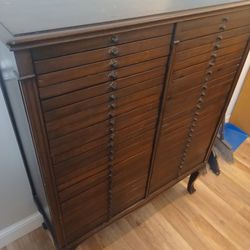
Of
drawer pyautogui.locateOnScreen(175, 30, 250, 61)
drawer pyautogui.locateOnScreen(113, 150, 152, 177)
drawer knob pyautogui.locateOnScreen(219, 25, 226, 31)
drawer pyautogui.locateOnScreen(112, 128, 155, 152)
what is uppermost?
drawer knob pyautogui.locateOnScreen(219, 25, 226, 31)

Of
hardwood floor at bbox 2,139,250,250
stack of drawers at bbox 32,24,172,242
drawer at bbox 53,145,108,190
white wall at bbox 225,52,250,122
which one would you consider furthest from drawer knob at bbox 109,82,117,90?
white wall at bbox 225,52,250,122

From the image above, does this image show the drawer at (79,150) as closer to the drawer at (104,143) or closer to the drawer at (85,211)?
the drawer at (104,143)

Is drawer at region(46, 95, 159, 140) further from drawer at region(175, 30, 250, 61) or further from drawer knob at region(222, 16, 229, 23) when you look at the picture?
drawer knob at region(222, 16, 229, 23)

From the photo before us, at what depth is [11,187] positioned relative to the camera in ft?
4.11

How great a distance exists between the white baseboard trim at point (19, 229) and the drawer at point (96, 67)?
108cm

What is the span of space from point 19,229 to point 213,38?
1403mm

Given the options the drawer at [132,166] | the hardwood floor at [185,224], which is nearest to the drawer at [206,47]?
the drawer at [132,166]

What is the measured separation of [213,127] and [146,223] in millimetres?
724

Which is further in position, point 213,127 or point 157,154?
point 213,127

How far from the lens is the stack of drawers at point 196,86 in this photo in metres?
0.90

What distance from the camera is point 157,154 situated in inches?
46.5

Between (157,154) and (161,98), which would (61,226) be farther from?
Result: (161,98)

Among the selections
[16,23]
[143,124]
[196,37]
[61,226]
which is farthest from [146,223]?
[16,23]

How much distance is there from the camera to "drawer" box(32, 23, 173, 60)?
58cm
